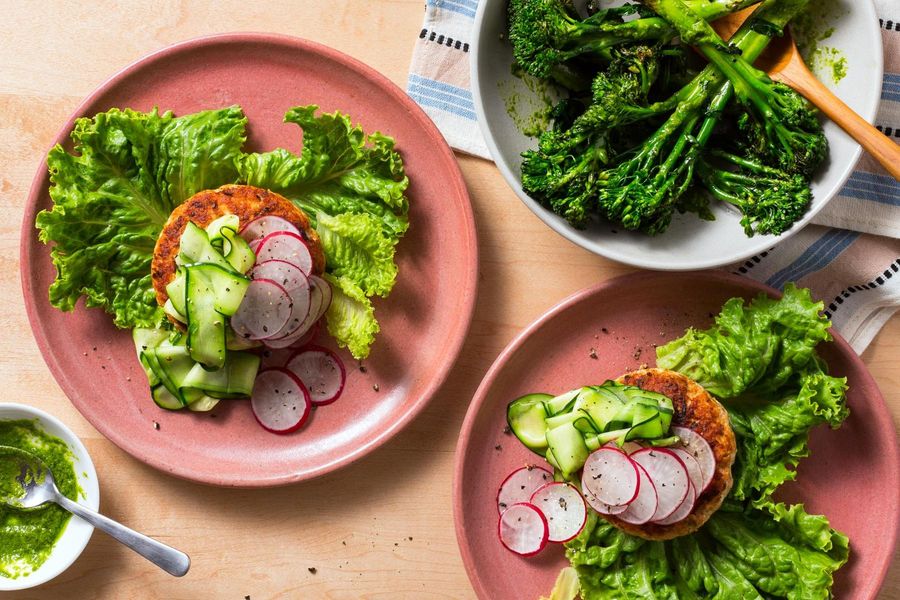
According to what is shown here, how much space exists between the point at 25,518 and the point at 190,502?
61 cm

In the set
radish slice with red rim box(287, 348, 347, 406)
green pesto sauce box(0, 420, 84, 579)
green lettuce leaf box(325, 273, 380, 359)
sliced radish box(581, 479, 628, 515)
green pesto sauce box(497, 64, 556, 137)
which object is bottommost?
green pesto sauce box(0, 420, 84, 579)

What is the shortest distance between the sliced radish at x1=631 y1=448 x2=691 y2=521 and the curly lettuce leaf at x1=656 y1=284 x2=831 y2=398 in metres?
0.35

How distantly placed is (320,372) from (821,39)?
205 centimetres

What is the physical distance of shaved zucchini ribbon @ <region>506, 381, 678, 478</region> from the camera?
8.50 ft

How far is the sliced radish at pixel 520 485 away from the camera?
3012 millimetres

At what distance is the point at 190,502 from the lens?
3.16 metres

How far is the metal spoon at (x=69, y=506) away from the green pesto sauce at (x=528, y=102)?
6.43ft

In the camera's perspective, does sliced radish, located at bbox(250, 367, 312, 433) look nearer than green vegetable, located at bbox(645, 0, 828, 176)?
No

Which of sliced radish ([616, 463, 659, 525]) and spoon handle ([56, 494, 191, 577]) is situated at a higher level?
sliced radish ([616, 463, 659, 525])

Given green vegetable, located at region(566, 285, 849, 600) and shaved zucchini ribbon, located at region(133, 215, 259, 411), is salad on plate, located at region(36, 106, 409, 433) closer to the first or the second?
shaved zucchini ribbon, located at region(133, 215, 259, 411)

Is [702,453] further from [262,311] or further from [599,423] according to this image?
[262,311]

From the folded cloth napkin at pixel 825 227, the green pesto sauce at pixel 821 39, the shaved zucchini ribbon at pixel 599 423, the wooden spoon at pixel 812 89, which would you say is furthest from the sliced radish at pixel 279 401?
the green pesto sauce at pixel 821 39

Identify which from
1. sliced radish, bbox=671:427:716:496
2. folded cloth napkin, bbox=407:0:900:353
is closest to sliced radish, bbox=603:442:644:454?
sliced radish, bbox=671:427:716:496

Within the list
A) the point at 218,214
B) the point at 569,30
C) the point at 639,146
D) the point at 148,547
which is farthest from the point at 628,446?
the point at 148,547
